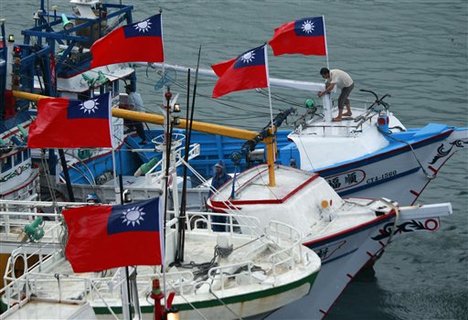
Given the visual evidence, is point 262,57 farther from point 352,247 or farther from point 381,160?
point 381,160

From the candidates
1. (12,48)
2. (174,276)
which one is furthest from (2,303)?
(12,48)

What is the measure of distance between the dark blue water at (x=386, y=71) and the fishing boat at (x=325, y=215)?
6.20 ft

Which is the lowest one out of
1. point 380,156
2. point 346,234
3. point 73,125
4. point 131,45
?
point 346,234

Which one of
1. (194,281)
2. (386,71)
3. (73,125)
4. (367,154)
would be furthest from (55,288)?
(386,71)

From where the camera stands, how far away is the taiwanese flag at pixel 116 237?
72.3 feet

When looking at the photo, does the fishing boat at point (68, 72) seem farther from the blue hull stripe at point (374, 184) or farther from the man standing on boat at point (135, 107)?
the blue hull stripe at point (374, 184)

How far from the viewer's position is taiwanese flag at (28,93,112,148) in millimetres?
25453

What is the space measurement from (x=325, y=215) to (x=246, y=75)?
4028 millimetres

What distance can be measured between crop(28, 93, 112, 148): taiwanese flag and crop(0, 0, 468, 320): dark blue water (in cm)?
1054

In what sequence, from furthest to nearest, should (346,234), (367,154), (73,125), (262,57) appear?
(367,154) → (346,234) → (262,57) → (73,125)

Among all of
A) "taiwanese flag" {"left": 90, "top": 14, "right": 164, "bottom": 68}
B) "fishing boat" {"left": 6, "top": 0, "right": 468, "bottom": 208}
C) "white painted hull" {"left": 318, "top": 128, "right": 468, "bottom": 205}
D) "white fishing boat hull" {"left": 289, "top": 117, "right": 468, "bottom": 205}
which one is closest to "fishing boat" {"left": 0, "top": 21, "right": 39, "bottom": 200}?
"fishing boat" {"left": 6, "top": 0, "right": 468, "bottom": 208}

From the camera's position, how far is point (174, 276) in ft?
89.6

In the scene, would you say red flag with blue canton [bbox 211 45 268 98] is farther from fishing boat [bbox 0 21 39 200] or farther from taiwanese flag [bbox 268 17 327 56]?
fishing boat [bbox 0 21 39 200]

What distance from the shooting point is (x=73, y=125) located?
25.7 metres
